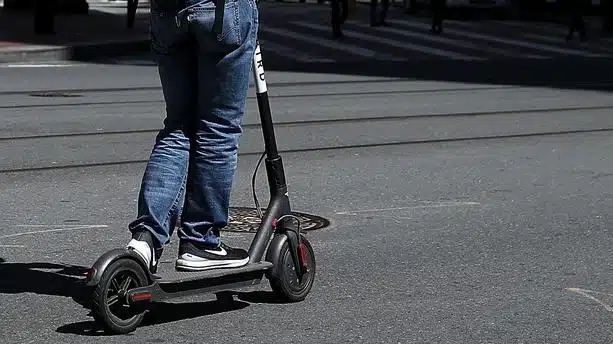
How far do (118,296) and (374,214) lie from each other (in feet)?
10.8

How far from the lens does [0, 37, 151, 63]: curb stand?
73.2 feet

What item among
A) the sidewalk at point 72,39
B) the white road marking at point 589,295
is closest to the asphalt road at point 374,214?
the white road marking at point 589,295

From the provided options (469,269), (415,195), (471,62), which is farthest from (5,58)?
(469,269)

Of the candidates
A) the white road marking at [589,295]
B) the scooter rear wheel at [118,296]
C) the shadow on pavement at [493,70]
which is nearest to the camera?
the scooter rear wheel at [118,296]

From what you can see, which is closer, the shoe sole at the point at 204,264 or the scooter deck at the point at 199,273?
the scooter deck at the point at 199,273

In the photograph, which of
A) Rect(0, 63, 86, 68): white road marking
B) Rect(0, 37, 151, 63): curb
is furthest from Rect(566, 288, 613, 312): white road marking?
Rect(0, 37, 151, 63): curb

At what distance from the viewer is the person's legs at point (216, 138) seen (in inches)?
215

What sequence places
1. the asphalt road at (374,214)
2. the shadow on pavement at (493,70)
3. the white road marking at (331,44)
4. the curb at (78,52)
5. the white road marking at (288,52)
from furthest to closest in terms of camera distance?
the white road marking at (331,44)
the white road marking at (288,52)
the curb at (78,52)
the shadow on pavement at (493,70)
the asphalt road at (374,214)

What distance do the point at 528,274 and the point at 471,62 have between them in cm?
1758

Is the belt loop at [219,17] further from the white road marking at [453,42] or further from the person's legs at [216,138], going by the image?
the white road marking at [453,42]

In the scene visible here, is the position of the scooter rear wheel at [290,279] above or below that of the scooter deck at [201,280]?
below

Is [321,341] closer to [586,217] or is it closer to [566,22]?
[586,217]

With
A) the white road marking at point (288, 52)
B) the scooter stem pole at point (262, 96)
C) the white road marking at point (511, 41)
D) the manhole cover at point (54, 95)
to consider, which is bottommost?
the white road marking at point (511, 41)

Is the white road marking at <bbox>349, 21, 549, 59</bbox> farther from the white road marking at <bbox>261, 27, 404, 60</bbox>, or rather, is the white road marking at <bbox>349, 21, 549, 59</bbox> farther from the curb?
the curb
